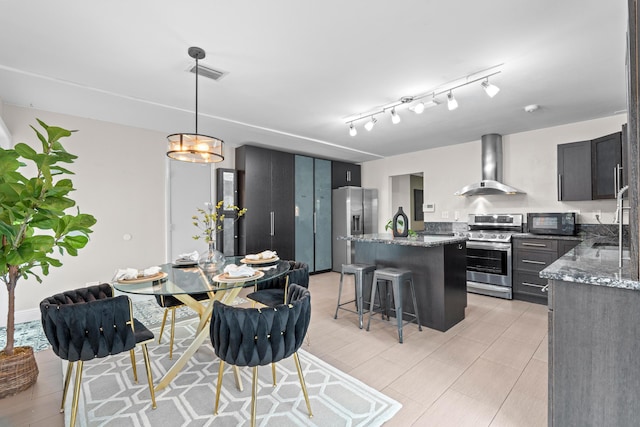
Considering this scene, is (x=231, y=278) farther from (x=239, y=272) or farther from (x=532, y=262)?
(x=532, y=262)

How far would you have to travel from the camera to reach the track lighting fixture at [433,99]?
2.63 m

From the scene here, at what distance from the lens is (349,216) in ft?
19.8

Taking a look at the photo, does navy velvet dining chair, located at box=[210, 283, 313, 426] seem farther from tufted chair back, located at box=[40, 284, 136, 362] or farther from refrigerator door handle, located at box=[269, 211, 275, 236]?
refrigerator door handle, located at box=[269, 211, 275, 236]

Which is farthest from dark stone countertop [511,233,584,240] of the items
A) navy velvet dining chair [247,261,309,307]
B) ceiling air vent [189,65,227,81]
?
ceiling air vent [189,65,227,81]

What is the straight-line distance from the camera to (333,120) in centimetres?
395

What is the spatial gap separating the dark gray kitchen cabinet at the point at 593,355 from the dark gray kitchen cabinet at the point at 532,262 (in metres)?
2.89

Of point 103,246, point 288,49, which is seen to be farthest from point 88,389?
point 288,49

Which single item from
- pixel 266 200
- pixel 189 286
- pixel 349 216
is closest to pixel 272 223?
pixel 266 200

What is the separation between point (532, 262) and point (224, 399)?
13.6 feet

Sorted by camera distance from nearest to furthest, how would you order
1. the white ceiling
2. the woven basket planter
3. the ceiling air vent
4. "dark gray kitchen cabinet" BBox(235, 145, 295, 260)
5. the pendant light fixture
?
the white ceiling, the woven basket planter, the pendant light fixture, the ceiling air vent, "dark gray kitchen cabinet" BBox(235, 145, 295, 260)

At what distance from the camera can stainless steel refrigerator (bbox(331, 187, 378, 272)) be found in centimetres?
607

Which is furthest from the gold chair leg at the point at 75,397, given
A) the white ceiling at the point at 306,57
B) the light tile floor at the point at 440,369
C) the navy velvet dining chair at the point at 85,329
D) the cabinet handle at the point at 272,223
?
the cabinet handle at the point at 272,223

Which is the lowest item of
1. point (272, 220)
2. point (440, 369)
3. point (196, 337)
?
point (440, 369)

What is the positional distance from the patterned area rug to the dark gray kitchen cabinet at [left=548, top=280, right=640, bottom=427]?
→ 919 mm
